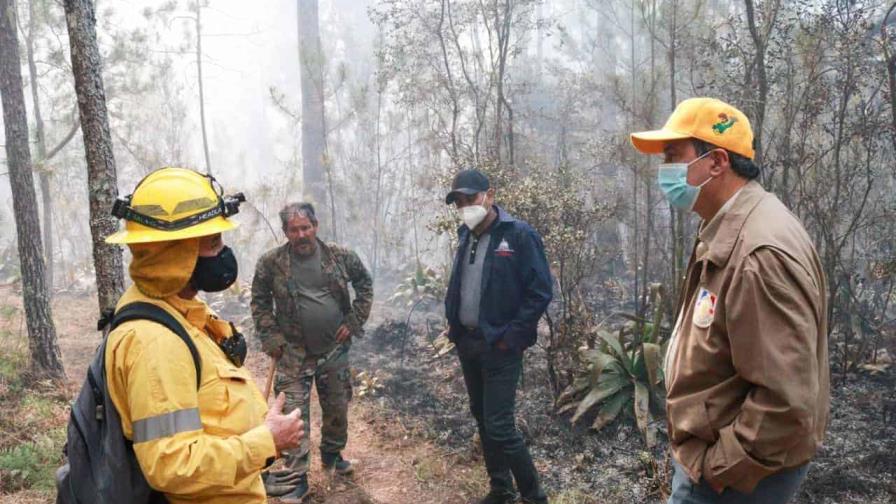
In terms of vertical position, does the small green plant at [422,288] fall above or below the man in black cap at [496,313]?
below

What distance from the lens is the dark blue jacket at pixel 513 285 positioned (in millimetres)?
3686

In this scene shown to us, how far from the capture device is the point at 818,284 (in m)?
1.92

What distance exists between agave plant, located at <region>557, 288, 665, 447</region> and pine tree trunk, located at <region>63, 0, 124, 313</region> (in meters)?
3.93

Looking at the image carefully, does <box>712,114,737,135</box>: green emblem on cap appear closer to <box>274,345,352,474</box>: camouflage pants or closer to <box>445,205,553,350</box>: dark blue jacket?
<box>445,205,553,350</box>: dark blue jacket

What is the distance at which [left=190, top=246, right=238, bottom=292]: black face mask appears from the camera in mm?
1970

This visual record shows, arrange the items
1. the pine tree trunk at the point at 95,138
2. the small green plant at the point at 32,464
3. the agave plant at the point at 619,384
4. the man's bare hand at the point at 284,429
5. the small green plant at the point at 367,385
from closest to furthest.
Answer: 1. the man's bare hand at the point at 284,429
2. the pine tree trunk at the point at 95,138
3. the small green plant at the point at 32,464
4. the agave plant at the point at 619,384
5. the small green plant at the point at 367,385

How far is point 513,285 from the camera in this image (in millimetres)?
3789

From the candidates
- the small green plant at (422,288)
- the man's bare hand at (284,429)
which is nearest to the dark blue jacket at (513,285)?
the man's bare hand at (284,429)

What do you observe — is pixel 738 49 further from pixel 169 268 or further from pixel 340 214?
pixel 340 214

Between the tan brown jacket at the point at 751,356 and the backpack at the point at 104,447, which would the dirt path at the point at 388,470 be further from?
the tan brown jacket at the point at 751,356

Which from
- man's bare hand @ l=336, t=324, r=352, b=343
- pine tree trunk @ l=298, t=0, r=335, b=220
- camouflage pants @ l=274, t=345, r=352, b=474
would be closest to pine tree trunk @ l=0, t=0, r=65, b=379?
camouflage pants @ l=274, t=345, r=352, b=474

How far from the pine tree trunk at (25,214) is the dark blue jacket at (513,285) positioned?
5.71 m

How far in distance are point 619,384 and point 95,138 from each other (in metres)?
4.66

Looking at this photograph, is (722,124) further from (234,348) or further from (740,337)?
(234,348)
